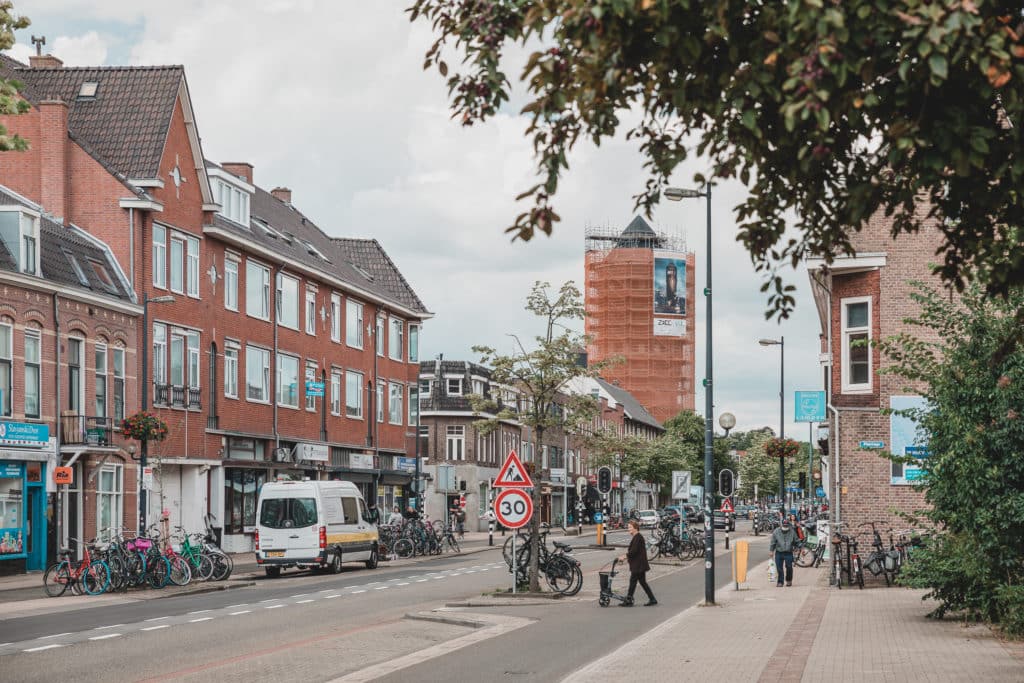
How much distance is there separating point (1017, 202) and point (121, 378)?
3617 cm

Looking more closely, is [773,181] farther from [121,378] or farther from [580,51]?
[121,378]

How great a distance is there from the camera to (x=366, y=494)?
62250 mm

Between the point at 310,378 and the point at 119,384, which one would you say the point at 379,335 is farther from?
the point at 119,384

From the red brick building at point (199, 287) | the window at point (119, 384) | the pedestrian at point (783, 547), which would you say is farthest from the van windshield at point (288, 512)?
the pedestrian at point (783, 547)

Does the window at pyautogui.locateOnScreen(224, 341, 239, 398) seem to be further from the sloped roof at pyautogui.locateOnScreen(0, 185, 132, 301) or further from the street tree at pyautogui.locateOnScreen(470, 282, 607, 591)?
the street tree at pyautogui.locateOnScreen(470, 282, 607, 591)

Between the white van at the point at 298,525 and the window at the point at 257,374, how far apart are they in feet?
44.5

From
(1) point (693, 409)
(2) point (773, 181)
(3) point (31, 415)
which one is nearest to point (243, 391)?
(3) point (31, 415)

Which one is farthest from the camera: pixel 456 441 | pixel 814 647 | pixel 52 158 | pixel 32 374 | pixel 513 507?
pixel 456 441

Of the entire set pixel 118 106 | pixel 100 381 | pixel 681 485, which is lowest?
pixel 681 485

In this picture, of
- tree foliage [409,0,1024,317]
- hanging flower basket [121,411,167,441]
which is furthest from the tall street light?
tree foliage [409,0,1024,317]

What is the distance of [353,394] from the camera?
60469mm

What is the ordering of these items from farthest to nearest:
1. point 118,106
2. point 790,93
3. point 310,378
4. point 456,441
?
point 456,441
point 310,378
point 118,106
point 790,93

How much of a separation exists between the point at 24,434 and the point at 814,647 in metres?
24.8

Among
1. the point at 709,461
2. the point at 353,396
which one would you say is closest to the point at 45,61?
the point at 353,396
